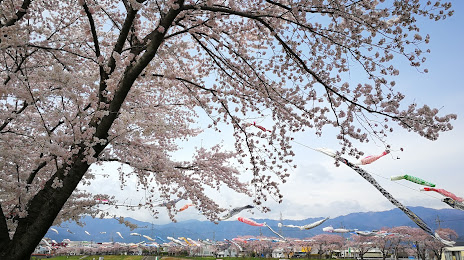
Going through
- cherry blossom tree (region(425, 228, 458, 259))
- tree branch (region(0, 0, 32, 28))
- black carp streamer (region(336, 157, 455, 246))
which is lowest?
cherry blossom tree (region(425, 228, 458, 259))

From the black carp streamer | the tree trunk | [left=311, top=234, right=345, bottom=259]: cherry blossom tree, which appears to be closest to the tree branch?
the tree trunk

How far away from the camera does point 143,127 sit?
16.6 feet

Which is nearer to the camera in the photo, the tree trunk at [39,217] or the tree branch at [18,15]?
the tree trunk at [39,217]

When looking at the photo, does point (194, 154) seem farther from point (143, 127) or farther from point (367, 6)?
point (367, 6)

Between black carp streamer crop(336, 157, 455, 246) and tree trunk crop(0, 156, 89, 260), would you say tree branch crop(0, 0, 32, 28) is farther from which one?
black carp streamer crop(336, 157, 455, 246)

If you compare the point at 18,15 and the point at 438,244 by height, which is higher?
the point at 18,15

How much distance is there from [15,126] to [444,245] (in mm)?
40075

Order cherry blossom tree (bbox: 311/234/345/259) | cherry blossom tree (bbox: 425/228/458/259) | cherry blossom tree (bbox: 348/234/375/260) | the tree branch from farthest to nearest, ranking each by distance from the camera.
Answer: cherry blossom tree (bbox: 311/234/345/259) < cherry blossom tree (bbox: 348/234/375/260) < cherry blossom tree (bbox: 425/228/458/259) < the tree branch

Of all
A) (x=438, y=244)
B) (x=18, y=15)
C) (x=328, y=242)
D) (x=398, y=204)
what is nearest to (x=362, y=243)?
(x=328, y=242)

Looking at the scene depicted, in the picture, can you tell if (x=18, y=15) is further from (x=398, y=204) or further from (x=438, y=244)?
(x=438, y=244)

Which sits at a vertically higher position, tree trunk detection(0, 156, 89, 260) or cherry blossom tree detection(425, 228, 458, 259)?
Answer: tree trunk detection(0, 156, 89, 260)

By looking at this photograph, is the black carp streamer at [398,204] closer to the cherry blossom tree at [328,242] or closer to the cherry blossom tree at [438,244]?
the cherry blossom tree at [438,244]

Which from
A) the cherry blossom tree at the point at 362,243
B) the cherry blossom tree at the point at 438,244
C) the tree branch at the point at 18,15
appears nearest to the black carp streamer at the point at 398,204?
the cherry blossom tree at the point at 438,244

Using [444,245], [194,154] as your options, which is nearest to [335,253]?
[444,245]
